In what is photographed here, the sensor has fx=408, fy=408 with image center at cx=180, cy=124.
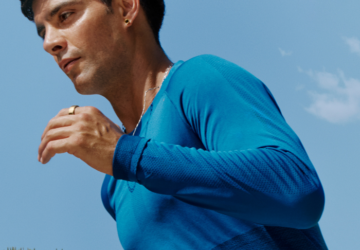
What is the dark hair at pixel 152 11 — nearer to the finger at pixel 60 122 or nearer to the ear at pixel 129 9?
the ear at pixel 129 9

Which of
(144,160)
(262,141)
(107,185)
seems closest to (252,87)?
(262,141)

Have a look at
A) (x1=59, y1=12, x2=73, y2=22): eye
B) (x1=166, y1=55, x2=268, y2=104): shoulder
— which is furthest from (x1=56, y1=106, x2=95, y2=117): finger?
(x1=59, y1=12, x2=73, y2=22): eye

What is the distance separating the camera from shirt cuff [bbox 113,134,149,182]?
139cm

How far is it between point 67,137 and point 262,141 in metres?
0.70

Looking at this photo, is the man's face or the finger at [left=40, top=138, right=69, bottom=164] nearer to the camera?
the finger at [left=40, top=138, right=69, bottom=164]

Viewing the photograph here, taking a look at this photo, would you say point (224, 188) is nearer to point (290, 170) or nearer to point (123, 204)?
point (290, 170)

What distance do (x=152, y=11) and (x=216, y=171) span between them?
1.49 metres

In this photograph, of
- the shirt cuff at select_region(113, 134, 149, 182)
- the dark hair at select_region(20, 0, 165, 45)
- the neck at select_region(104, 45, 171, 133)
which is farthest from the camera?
the dark hair at select_region(20, 0, 165, 45)

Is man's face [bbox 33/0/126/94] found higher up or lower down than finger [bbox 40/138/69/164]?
higher up

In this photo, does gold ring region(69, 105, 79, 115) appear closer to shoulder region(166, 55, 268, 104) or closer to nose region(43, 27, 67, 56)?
shoulder region(166, 55, 268, 104)

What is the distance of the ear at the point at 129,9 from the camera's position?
2363mm

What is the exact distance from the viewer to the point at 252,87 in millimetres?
1740

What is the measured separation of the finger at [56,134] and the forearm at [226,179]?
194 millimetres

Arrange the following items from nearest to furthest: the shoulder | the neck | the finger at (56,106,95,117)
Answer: the finger at (56,106,95,117) → the shoulder → the neck
